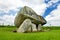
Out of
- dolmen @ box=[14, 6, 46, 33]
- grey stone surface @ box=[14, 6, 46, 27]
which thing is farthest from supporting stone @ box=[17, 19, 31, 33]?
grey stone surface @ box=[14, 6, 46, 27]

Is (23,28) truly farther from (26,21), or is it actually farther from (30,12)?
(30,12)

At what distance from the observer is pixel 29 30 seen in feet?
88.9

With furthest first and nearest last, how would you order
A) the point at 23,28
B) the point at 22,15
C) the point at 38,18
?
1. the point at 38,18
2. the point at 22,15
3. the point at 23,28

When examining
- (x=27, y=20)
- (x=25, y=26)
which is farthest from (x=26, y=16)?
(x=25, y=26)

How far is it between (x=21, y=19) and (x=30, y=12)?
2.21 m

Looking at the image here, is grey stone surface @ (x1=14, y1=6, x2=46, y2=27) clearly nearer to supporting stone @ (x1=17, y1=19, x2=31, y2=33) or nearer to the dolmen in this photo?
the dolmen

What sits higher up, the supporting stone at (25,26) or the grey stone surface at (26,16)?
the grey stone surface at (26,16)

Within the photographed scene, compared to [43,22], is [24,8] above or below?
above

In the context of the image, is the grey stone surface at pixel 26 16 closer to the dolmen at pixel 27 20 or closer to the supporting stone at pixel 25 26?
the dolmen at pixel 27 20

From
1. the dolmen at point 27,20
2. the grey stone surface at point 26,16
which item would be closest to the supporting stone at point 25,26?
the dolmen at point 27,20

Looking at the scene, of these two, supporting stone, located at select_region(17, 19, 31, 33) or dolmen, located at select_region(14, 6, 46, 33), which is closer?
supporting stone, located at select_region(17, 19, 31, 33)

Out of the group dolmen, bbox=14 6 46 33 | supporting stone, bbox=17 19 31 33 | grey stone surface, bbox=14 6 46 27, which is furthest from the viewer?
grey stone surface, bbox=14 6 46 27

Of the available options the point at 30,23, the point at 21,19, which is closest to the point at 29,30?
the point at 30,23

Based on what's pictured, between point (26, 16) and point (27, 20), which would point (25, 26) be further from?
point (26, 16)
